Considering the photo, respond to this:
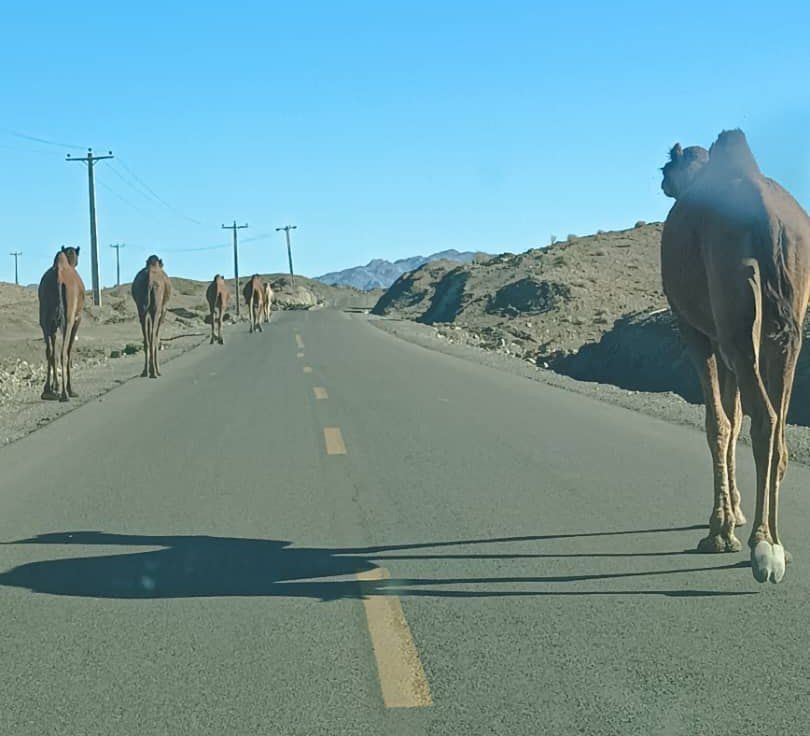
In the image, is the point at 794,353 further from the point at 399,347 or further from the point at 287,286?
the point at 287,286

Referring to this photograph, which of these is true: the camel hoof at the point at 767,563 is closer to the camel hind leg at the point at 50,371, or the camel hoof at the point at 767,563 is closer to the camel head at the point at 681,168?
the camel head at the point at 681,168

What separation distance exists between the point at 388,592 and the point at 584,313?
4102 cm

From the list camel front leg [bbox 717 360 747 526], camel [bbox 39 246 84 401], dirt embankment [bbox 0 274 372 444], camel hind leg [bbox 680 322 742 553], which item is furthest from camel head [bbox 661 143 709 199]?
camel [bbox 39 246 84 401]

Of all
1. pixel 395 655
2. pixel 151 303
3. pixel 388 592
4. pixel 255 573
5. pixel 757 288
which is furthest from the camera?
pixel 151 303

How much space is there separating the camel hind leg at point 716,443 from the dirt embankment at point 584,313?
12689mm

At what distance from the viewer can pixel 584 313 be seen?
46.4 m

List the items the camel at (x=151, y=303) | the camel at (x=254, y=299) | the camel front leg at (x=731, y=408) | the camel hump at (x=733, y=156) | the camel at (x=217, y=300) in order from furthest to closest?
the camel at (x=254, y=299), the camel at (x=217, y=300), the camel at (x=151, y=303), the camel front leg at (x=731, y=408), the camel hump at (x=733, y=156)

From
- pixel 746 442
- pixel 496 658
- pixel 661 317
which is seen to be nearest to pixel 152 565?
pixel 496 658

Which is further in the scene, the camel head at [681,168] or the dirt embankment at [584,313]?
the dirt embankment at [584,313]

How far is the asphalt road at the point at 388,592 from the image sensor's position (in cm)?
458

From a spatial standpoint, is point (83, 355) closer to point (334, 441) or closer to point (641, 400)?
point (641, 400)

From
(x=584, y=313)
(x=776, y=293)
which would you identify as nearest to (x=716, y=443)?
(x=776, y=293)

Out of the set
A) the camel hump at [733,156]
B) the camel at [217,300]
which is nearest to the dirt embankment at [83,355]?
the camel at [217,300]

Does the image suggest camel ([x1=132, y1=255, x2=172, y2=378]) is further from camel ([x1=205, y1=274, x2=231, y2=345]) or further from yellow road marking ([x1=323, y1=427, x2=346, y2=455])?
camel ([x1=205, y1=274, x2=231, y2=345])
